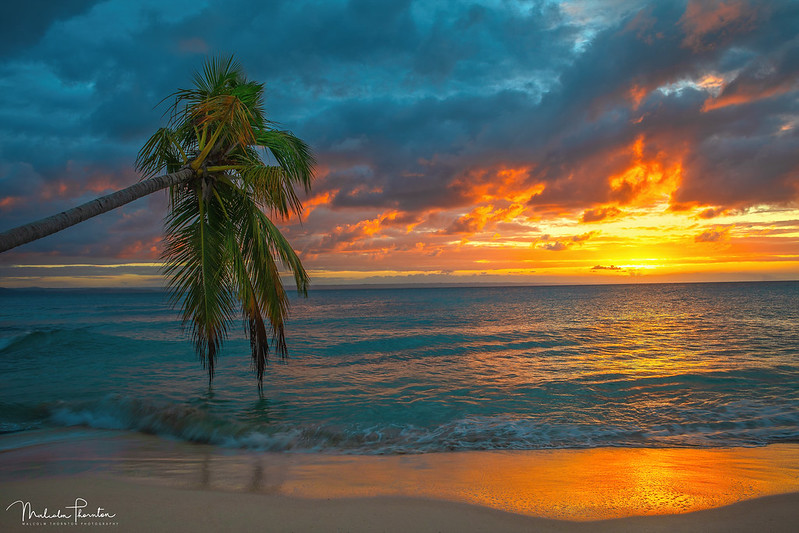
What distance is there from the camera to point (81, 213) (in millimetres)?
5371

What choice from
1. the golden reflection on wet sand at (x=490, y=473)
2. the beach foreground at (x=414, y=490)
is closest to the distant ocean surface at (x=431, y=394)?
the golden reflection on wet sand at (x=490, y=473)

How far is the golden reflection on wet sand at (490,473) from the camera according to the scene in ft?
17.0

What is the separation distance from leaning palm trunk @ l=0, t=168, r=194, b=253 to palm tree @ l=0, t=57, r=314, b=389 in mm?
79

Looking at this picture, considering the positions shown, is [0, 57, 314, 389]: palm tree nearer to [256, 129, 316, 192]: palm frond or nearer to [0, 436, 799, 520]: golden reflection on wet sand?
[256, 129, 316, 192]: palm frond

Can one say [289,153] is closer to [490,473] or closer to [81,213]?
[81,213]

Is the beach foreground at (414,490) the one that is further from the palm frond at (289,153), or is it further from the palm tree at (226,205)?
the palm frond at (289,153)

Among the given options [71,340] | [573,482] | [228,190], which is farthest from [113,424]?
[71,340]

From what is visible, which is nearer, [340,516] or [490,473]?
[340,516]

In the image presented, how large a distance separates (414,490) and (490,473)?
1466 millimetres

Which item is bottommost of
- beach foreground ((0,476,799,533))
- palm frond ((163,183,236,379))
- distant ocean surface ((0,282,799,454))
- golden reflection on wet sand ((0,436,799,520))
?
distant ocean surface ((0,282,799,454))

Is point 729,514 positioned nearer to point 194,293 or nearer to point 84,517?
point 84,517

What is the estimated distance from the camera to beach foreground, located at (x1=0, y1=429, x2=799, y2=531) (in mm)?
4520

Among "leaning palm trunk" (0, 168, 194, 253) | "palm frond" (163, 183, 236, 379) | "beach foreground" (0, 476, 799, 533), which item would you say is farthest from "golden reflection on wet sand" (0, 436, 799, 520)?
"leaning palm trunk" (0, 168, 194, 253)

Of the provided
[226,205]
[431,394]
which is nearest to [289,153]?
[226,205]
